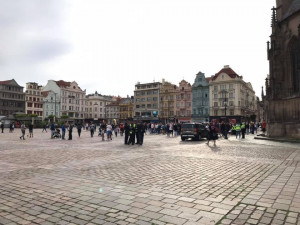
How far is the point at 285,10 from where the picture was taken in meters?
25.9

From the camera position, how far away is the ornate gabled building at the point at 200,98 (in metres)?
80.0

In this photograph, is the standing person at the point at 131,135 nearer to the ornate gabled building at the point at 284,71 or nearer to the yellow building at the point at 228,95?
the ornate gabled building at the point at 284,71

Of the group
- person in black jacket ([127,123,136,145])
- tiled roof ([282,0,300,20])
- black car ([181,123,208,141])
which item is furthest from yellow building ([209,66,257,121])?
person in black jacket ([127,123,136,145])

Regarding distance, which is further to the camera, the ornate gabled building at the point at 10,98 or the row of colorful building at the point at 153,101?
the ornate gabled building at the point at 10,98

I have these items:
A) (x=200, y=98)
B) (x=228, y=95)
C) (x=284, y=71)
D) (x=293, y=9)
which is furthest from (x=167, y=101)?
(x=293, y=9)

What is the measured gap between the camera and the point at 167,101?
89625 millimetres

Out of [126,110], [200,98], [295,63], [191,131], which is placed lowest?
[191,131]

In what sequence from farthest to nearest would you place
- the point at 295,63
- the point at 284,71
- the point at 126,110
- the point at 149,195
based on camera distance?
the point at 126,110, the point at 284,71, the point at 295,63, the point at 149,195

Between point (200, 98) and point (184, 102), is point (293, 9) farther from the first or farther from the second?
point (184, 102)

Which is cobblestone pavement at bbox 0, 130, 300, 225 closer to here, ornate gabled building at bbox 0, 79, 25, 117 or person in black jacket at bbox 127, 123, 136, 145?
person in black jacket at bbox 127, 123, 136, 145

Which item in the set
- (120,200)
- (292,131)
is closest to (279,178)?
(120,200)

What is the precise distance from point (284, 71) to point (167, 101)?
65.5 metres

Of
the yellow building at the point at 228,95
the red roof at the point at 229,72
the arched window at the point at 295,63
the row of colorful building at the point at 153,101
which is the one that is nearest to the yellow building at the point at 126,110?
the row of colorful building at the point at 153,101

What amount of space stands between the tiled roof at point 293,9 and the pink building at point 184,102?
59164mm
